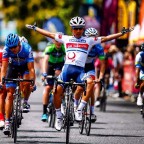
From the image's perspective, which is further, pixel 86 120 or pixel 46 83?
pixel 46 83

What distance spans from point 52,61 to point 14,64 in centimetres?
356

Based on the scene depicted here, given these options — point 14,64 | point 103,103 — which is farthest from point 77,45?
point 103,103

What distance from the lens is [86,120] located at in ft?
56.2

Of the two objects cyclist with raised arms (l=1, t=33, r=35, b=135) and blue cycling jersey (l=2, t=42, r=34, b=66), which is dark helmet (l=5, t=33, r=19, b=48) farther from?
blue cycling jersey (l=2, t=42, r=34, b=66)

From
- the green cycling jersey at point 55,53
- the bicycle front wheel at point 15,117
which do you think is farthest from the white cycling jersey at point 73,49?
the green cycling jersey at point 55,53

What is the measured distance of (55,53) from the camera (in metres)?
19.8

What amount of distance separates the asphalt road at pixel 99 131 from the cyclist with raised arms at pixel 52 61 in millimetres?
683

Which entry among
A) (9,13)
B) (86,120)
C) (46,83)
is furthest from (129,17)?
(9,13)

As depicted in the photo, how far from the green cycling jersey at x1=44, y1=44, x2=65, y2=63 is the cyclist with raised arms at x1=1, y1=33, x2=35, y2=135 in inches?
109

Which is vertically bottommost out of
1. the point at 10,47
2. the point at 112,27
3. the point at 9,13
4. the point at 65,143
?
the point at 65,143

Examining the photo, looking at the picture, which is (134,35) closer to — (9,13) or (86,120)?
(86,120)

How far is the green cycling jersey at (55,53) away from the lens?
19641mm

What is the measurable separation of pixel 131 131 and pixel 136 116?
510 centimetres

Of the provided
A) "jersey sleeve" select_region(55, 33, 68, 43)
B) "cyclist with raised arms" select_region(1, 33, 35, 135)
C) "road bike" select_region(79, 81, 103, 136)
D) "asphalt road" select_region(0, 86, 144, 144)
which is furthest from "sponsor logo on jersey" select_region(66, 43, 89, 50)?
"asphalt road" select_region(0, 86, 144, 144)
